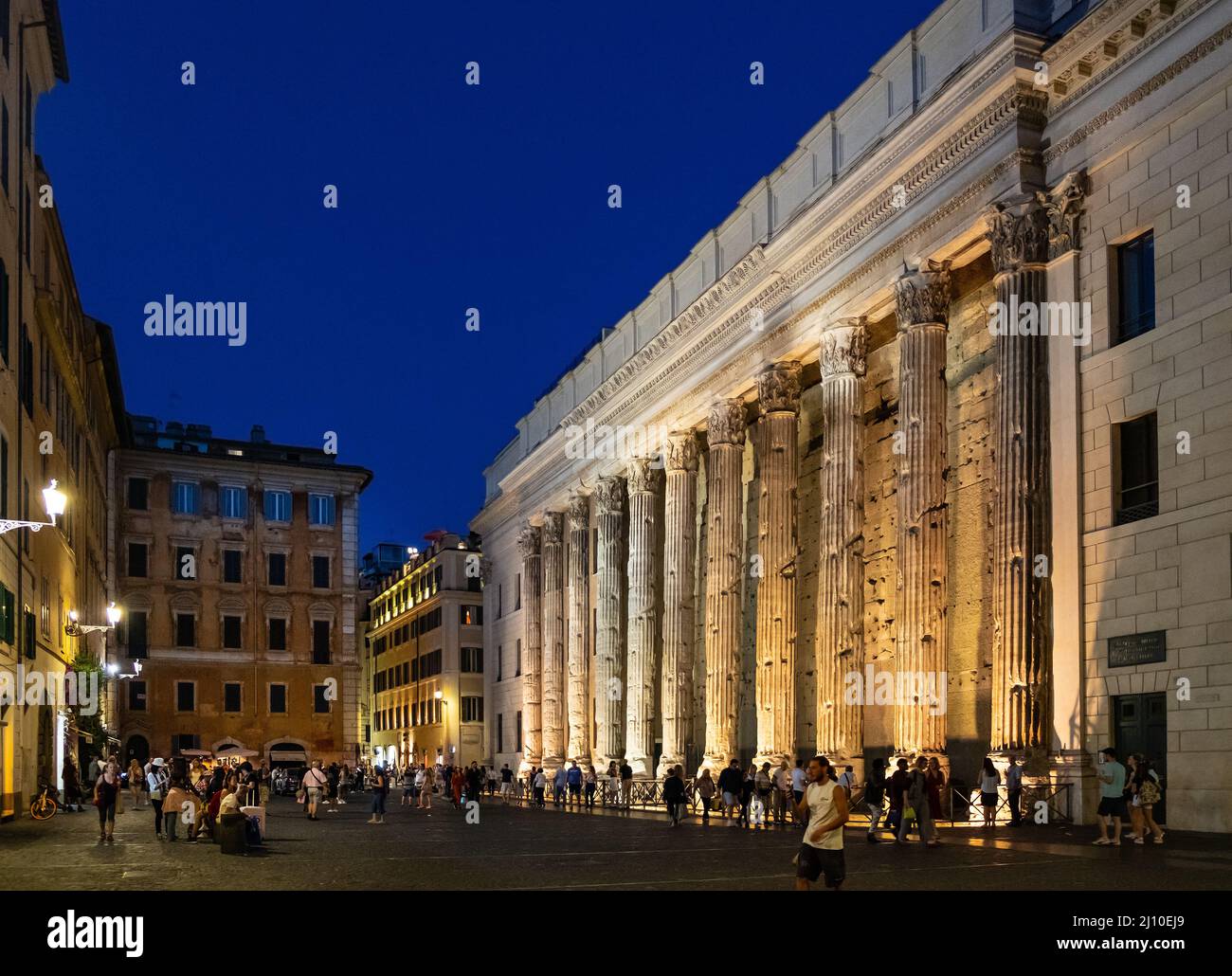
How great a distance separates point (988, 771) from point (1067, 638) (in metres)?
2.90

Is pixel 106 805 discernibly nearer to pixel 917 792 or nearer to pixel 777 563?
pixel 917 792

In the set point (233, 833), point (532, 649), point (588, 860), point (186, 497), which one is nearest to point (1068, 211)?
point (588, 860)

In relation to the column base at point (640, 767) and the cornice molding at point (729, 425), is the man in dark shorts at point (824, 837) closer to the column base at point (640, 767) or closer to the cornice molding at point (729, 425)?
the cornice molding at point (729, 425)

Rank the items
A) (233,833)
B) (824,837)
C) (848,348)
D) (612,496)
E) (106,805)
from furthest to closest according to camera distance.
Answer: (612,496) → (848,348) → (106,805) → (233,833) → (824,837)

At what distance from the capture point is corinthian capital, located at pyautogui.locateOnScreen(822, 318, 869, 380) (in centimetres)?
3462

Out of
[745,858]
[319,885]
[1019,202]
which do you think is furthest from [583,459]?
[319,885]

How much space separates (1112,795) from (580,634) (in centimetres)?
3496

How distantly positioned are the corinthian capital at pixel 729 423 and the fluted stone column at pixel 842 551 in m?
7.14

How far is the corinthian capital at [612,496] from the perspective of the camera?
51781mm

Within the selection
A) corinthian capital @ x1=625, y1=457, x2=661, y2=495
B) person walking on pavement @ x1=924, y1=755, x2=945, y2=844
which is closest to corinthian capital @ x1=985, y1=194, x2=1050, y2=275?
person walking on pavement @ x1=924, y1=755, x2=945, y2=844

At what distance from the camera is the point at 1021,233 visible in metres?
27.7

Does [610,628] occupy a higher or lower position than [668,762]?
higher

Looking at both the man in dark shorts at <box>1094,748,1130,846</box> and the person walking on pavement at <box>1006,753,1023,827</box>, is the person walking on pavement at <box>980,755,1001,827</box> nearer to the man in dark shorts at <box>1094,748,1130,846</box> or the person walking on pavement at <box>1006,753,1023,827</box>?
the person walking on pavement at <box>1006,753,1023,827</box>
